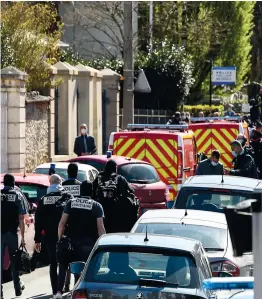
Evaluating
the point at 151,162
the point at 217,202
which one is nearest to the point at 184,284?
the point at 217,202

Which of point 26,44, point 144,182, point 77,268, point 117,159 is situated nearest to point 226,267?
point 77,268

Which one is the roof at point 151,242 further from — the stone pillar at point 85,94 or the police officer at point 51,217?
the stone pillar at point 85,94

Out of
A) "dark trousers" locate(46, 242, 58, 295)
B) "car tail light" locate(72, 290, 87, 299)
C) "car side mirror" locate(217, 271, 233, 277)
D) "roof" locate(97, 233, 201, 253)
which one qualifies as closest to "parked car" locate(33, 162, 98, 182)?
"dark trousers" locate(46, 242, 58, 295)

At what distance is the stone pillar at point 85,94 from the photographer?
3444cm

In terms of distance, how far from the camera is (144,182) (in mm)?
20641

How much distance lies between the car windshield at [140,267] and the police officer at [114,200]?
5.94 meters

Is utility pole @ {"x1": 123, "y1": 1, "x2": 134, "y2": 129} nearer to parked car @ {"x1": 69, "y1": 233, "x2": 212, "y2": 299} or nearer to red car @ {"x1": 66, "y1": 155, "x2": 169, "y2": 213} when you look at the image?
red car @ {"x1": 66, "y1": 155, "x2": 169, "y2": 213}

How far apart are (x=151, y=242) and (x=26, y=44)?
20.3 m

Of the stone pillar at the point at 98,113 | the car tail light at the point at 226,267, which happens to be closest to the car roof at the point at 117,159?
the car tail light at the point at 226,267

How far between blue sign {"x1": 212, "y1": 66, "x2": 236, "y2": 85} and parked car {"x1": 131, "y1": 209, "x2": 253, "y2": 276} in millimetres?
36829

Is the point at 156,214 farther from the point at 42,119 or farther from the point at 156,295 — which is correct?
the point at 42,119

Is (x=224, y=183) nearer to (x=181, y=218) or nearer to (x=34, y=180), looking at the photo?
(x=181, y=218)

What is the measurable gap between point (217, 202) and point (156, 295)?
5914 mm

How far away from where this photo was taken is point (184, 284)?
9625 millimetres
